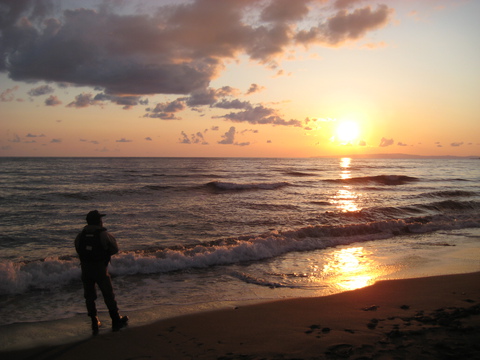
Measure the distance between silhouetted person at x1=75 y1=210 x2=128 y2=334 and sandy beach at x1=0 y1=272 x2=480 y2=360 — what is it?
37 cm

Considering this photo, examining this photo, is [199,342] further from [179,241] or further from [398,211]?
[398,211]

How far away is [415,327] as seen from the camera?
490 cm

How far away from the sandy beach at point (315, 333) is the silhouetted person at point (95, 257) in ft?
1.23

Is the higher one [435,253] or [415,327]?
[415,327]

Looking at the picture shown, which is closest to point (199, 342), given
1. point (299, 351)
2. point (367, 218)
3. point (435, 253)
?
point (299, 351)

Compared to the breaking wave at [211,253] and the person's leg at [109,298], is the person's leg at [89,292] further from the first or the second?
the breaking wave at [211,253]

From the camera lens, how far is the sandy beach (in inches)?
168

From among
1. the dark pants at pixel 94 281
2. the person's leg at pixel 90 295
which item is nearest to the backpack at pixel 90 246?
the dark pants at pixel 94 281

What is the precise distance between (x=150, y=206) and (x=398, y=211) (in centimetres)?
1477

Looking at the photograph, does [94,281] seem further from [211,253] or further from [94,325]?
[211,253]

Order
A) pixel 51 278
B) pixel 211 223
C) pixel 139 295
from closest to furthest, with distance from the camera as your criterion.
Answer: pixel 139 295 < pixel 51 278 < pixel 211 223

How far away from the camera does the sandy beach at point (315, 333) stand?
427 cm

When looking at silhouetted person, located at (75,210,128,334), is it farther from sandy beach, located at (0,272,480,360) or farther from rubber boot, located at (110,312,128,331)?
sandy beach, located at (0,272,480,360)

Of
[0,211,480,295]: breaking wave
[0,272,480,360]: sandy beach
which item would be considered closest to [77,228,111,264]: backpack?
[0,272,480,360]: sandy beach
